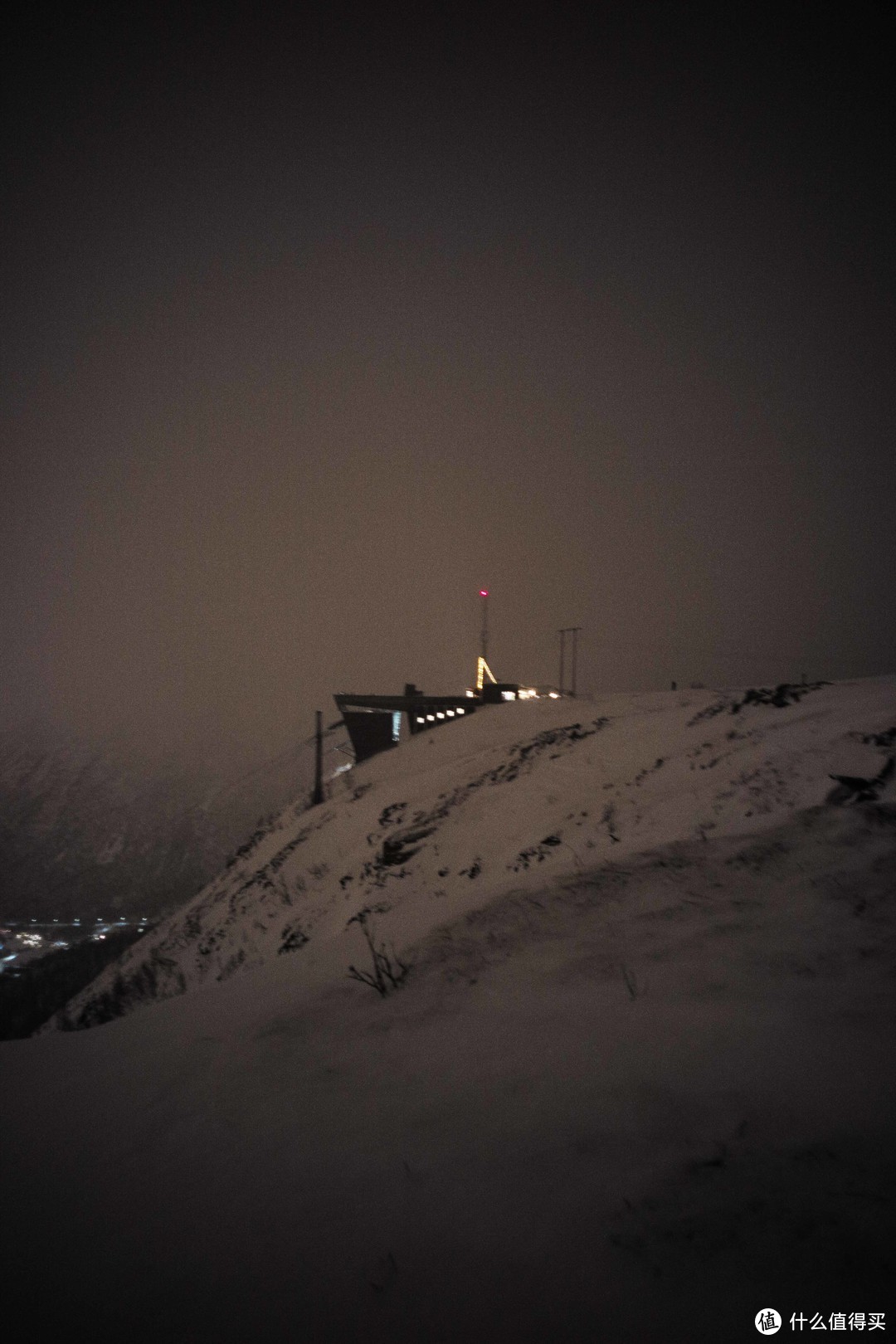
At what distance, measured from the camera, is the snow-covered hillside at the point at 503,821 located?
8961 millimetres

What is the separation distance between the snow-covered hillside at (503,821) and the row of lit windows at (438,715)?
25.4 ft

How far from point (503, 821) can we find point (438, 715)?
57.3 feet

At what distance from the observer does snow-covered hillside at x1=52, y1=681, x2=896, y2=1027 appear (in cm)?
896

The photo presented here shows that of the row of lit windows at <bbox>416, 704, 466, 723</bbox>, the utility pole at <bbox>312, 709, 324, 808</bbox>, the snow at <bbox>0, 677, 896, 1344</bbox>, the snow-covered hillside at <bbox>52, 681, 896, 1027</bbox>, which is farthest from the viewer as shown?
the row of lit windows at <bbox>416, 704, 466, 723</bbox>

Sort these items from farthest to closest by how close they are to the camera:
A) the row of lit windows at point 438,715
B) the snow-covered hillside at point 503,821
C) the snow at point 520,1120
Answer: the row of lit windows at point 438,715
the snow-covered hillside at point 503,821
the snow at point 520,1120

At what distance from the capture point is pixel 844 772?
9352 millimetres

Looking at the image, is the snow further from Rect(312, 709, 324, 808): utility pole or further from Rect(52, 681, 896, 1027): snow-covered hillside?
Rect(312, 709, 324, 808): utility pole

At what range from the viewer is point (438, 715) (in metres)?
30.6

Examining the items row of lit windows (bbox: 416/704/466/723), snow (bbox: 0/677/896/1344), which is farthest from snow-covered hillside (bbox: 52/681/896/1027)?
row of lit windows (bbox: 416/704/466/723)

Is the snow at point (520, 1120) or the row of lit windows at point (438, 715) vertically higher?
the row of lit windows at point (438, 715)

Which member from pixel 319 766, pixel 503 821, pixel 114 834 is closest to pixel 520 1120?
pixel 503 821

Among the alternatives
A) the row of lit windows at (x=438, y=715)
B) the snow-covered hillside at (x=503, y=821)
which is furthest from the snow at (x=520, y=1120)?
the row of lit windows at (x=438, y=715)

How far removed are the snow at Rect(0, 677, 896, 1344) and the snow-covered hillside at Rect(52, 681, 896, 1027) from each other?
0.61m

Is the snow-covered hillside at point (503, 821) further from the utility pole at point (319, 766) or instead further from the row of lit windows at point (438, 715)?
the row of lit windows at point (438, 715)
